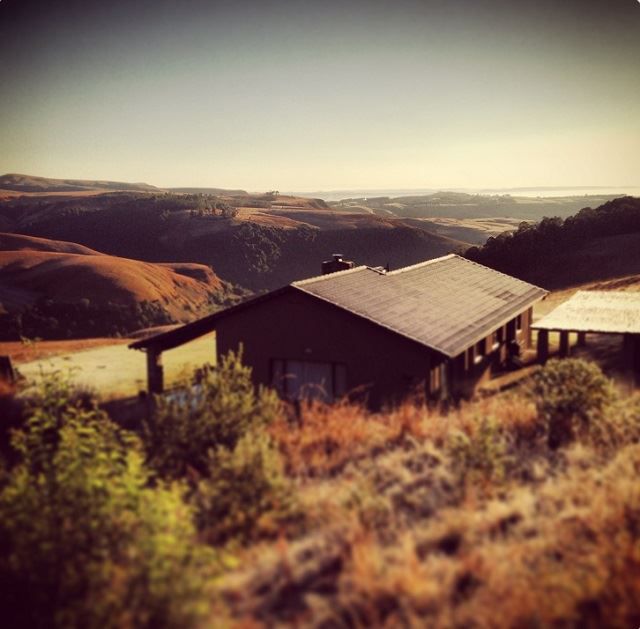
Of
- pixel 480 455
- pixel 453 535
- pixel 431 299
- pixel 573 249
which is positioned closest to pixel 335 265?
pixel 431 299

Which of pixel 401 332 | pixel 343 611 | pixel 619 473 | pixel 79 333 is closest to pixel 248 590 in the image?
pixel 343 611

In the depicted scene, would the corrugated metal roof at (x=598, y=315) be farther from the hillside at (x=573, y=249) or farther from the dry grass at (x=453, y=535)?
the hillside at (x=573, y=249)

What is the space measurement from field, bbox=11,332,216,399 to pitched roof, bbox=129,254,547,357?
488cm

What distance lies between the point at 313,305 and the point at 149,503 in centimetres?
1172

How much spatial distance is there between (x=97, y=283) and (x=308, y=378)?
158 feet

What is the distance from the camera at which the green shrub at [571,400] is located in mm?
10625

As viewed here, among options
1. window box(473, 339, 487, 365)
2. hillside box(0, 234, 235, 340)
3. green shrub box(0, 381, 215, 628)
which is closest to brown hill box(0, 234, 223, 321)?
hillside box(0, 234, 235, 340)

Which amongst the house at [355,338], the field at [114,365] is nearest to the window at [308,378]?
the house at [355,338]

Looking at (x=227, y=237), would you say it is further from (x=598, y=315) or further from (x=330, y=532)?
(x=330, y=532)

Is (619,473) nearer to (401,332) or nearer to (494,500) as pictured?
(494,500)

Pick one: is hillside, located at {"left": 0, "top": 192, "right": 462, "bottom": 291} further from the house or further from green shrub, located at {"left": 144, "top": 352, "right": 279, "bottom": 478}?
green shrub, located at {"left": 144, "top": 352, "right": 279, "bottom": 478}

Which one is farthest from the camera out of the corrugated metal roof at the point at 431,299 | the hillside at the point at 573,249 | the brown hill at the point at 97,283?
the brown hill at the point at 97,283

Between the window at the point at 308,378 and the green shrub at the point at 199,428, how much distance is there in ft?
21.8

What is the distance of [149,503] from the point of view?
22.1ft
